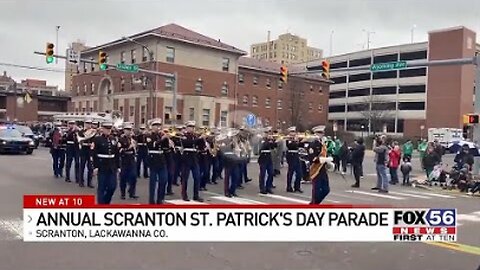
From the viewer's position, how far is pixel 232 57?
181 feet

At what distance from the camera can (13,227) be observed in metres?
8.31

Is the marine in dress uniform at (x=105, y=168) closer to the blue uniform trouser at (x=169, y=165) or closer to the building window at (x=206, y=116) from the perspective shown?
the blue uniform trouser at (x=169, y=165)

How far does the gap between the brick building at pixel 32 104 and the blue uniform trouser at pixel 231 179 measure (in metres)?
68.7

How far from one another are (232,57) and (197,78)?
439 cm

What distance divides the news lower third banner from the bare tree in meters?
74.7

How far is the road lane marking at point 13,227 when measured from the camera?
7.77 metres

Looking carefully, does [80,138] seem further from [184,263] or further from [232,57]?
[232,57]

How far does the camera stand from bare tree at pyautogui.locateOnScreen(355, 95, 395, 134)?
79625 millimetres

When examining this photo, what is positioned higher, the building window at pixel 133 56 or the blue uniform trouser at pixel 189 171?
the building window at pixel 133 56

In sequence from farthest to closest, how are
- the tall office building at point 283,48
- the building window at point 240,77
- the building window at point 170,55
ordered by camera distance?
the building window at point 240,77 → the building window at point 170,55 → the tall office building at point 283,48

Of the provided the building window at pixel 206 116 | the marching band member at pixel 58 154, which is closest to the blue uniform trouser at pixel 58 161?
the marching band member at pixel 58 154

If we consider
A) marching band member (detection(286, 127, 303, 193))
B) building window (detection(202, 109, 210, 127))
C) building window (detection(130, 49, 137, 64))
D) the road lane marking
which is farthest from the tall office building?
the road lane marking

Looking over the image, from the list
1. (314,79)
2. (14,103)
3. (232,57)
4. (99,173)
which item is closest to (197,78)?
(232,57)

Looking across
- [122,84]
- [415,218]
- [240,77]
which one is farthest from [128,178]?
[240,77]
